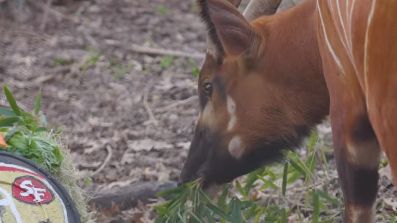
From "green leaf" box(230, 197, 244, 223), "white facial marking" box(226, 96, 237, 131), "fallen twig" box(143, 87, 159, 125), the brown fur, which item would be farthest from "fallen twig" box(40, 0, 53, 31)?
"green leaf" box(230, 197, 244, 223)

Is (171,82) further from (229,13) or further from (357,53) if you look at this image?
(357,53)

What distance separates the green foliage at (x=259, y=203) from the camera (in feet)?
13.9

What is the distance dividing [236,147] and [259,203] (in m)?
0.80

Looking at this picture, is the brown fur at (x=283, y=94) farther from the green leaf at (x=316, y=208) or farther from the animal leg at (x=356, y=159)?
the green leaf at (x=316, y=208)

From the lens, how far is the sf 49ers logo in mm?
3320

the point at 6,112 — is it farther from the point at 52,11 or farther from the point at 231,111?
the point at 52,11

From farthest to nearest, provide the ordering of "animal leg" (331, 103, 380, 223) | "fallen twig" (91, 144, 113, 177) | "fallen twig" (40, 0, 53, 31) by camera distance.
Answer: "fallen twig" (40, 0, 53, 31) → "fallen twig" (91, 144, 113, 177) → "animal leg" (331, 103, 380, 223)

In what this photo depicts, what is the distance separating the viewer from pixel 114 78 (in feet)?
24.6

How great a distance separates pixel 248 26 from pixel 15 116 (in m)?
0.98

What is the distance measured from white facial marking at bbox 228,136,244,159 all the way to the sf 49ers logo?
1.08 m

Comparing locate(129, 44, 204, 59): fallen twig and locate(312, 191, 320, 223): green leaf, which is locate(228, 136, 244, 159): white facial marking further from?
locate(129, 44, 204, 59): fallen twig

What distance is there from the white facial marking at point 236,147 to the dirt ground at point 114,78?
3.08 ft

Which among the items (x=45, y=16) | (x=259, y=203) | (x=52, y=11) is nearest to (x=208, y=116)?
(x=259, y=203)

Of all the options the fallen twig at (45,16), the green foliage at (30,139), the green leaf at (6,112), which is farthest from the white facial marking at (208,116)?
the fallen twig at (45,16)
